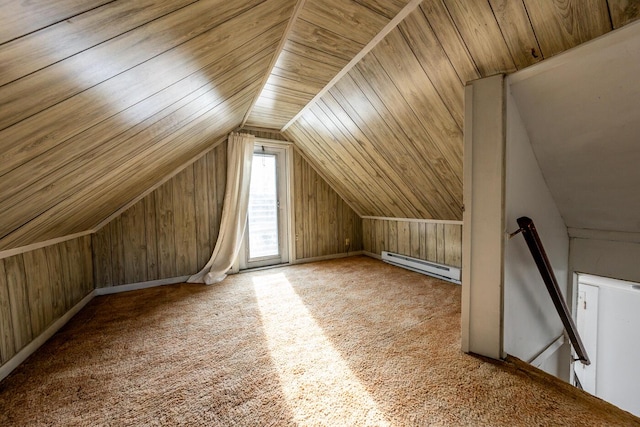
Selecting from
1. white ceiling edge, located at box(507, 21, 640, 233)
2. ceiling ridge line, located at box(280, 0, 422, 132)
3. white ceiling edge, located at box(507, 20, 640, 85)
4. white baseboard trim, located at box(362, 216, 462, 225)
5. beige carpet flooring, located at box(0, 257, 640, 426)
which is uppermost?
ceiling ridge line, located at box(280, 0, 422, 132)

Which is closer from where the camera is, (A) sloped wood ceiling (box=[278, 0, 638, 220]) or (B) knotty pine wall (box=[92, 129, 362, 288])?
(A) sloped wood ceiling (box=[278, 0, 638, 220])

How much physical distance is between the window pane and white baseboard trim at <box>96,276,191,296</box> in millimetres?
935

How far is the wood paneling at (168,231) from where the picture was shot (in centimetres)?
279

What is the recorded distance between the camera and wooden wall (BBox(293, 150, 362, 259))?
386 centimetres

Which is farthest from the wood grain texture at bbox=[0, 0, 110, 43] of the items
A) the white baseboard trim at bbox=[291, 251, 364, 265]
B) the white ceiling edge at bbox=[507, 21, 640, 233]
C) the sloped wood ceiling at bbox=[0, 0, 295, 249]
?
the white baseboard trim at bbox=[291, 251, 364, 265]

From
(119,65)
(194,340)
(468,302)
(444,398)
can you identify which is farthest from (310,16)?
(194,340)

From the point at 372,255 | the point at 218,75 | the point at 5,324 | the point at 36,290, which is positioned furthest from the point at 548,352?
the point at 36,290

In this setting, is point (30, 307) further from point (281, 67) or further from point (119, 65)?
point (281, 67)

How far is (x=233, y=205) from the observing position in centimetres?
325

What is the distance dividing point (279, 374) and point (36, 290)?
1833mm

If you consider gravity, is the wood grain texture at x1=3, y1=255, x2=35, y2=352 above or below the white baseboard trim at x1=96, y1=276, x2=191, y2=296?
above

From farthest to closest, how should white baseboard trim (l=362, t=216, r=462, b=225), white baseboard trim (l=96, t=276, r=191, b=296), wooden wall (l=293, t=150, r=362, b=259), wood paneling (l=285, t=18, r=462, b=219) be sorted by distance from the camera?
1. wooden wall (l=293, t=150, r=362, b=259)
2. white baseboard trim (l=362, t=216, r=462, b=225)
3. white baseboard trim (l=96, t=276, r=191, b=296)
4. wood paneling (l=285, t=18, r=462, b=219)

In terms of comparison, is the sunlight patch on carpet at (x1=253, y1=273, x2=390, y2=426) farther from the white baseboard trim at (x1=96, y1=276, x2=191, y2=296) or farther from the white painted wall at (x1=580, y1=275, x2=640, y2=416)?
the white painted wall at (x1=580, y1=275, x2=640, y2=416)

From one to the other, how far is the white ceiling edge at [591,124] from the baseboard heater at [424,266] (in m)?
1.27
